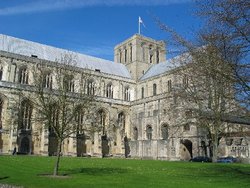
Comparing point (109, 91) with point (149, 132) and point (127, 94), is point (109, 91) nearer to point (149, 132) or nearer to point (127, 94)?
point (127, 94)

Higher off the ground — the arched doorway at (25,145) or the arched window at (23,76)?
the arched window at (23,76)

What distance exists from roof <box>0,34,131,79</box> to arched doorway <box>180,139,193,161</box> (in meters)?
19.8

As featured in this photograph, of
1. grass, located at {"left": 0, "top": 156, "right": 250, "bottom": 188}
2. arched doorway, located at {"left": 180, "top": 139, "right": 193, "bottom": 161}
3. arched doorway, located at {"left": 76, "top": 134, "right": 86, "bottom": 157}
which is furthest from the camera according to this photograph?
arched doorway, located at {"left": 76, "top": 134, "right": 86, "bottom": 157}

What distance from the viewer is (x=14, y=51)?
49625mm

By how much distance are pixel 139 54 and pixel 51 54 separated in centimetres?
1850

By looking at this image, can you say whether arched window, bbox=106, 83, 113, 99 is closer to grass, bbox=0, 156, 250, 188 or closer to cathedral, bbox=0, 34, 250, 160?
cathedral, bbox=0, 34, 250, 160

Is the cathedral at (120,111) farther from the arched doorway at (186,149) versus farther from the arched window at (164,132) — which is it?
the arched window at (164,132)

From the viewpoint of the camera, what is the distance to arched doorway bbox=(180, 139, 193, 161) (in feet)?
145

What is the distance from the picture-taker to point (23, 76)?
48.8 m

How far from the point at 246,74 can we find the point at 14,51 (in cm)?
4416

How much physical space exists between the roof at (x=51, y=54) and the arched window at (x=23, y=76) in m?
3.30

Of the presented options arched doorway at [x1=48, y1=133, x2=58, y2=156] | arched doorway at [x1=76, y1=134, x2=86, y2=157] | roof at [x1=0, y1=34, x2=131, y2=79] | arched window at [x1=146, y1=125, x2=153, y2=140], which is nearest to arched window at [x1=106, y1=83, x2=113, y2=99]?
roof at [x1=0, y1=34, x2=131, y2=79]

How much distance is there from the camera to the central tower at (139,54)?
209ft

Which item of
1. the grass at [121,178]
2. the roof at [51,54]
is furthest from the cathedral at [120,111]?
the grass at [121,178]
